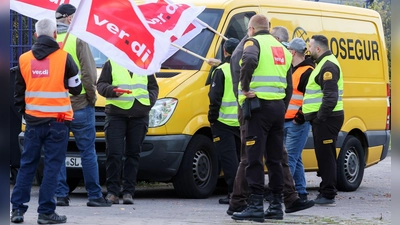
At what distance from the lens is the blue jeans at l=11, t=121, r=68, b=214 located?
7309mm

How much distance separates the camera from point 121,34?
7.85m

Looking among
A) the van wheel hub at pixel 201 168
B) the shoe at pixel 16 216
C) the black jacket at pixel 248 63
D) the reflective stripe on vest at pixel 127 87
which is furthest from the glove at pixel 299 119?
the shoe at pixel 16 216

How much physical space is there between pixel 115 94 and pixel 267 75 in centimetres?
215

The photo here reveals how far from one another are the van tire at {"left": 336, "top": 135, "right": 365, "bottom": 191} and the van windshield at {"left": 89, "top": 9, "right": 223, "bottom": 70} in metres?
2.92

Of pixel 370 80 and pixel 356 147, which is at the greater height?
pixel 370 80

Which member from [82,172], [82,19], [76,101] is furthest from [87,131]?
[82,19]

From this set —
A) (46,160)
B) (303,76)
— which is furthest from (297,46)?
(46,160)

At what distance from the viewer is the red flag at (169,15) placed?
9281mm

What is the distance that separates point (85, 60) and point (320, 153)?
3181 millimetres

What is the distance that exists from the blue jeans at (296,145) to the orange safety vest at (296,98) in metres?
0.13

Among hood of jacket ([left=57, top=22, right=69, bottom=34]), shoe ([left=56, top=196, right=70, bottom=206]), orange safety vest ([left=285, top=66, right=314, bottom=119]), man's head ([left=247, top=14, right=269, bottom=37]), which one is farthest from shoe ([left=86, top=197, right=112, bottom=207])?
man's head ([left=247, top=14, right=269, bottom=37])

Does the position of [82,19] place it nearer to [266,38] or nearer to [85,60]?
[85,60]

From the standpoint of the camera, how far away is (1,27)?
296 cm

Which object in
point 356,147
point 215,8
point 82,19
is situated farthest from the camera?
point 356,147
